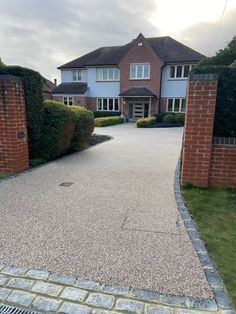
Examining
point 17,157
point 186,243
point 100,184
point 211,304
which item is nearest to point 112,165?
point 100,184

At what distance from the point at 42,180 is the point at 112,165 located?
2224 mm

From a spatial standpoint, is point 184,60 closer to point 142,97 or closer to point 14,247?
point 142,97

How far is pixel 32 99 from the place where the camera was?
258 inches

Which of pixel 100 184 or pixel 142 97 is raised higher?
pixel 142 97

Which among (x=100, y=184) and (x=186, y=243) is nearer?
(x=186, y=243)

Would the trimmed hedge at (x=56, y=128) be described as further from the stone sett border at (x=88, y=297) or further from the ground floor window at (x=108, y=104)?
the ground floor window at (x=108, y=104)

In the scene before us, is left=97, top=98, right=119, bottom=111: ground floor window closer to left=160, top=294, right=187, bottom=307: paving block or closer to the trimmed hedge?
the trimmed hedge

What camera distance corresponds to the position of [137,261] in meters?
2.77

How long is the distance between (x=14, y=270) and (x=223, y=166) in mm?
4263

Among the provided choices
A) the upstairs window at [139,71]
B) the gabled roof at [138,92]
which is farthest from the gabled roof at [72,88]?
the upstairs window at [139,71]

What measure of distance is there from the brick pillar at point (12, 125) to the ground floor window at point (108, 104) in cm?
2308

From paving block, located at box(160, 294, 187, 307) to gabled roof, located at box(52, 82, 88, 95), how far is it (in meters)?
27.9

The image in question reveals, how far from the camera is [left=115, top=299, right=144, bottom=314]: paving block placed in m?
2.13

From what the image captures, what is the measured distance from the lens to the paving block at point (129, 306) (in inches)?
83.8
